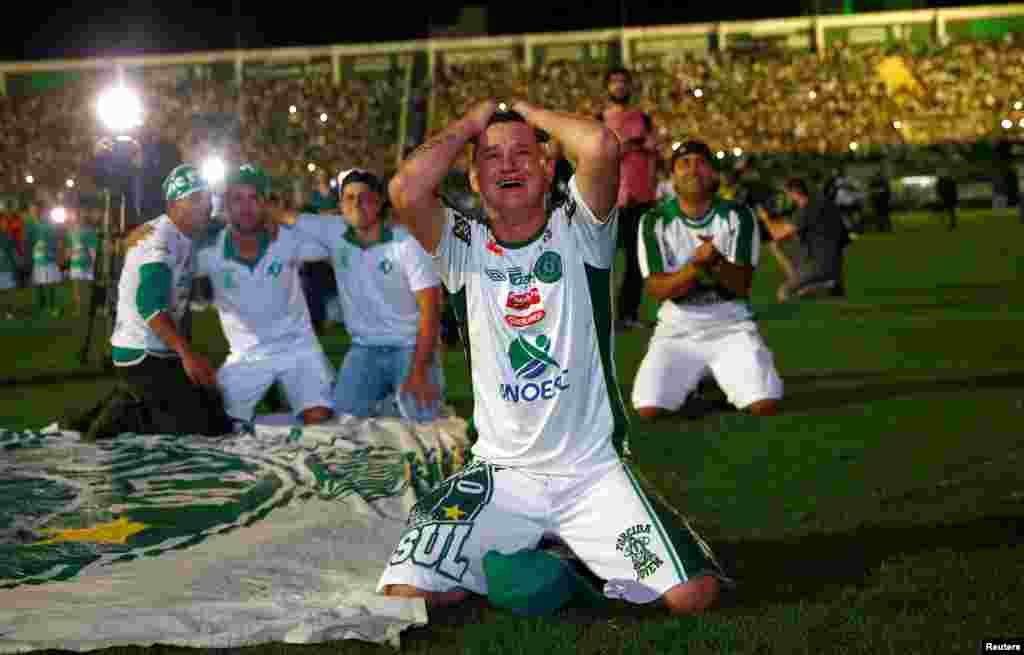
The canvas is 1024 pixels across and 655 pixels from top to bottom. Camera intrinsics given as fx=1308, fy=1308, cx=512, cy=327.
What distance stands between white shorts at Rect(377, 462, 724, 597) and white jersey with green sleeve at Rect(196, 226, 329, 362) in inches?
169

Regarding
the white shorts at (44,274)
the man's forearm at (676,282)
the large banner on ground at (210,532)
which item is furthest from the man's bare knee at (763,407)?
the white shorts at (44,274)

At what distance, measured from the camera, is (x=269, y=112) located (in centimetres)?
5434

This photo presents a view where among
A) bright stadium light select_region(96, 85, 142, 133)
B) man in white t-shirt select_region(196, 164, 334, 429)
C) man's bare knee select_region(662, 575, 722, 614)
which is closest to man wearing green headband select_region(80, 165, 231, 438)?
man in white t-shirt select_region(196, 164, 334, 429)

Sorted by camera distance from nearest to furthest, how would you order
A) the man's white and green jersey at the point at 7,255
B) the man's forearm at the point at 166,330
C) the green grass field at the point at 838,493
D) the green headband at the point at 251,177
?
the green grass field at the point at 838,493 → the man's forearm at the point at 166,330 → the green headband at the point at 251,177 → the man's white and green jersey at the point at 7,255

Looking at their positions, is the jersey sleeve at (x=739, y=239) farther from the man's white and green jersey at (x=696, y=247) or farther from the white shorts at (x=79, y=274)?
the white shorts at (x=79, y=274)

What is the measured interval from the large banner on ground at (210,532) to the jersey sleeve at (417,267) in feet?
3.12

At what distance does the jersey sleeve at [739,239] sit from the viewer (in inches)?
360

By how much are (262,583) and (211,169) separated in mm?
15271

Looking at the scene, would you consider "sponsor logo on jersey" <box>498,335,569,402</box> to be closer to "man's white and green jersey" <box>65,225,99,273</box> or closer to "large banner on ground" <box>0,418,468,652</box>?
"large banner on ground" <box>0,418,468,652</box>

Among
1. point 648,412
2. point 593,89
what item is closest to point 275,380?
point 648,412

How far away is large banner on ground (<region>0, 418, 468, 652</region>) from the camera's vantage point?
176 inches

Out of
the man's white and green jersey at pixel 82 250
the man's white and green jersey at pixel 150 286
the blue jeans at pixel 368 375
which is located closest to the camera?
the man's white and green jersey at pixel 150 286

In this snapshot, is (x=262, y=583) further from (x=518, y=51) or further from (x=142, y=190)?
(x=518, y=51)

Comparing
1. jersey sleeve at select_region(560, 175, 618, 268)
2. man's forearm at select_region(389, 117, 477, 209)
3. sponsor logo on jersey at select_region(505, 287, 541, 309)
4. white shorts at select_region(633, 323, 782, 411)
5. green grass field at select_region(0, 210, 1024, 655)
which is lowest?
green grass field at select_region(0, 210, 1024, 655)
